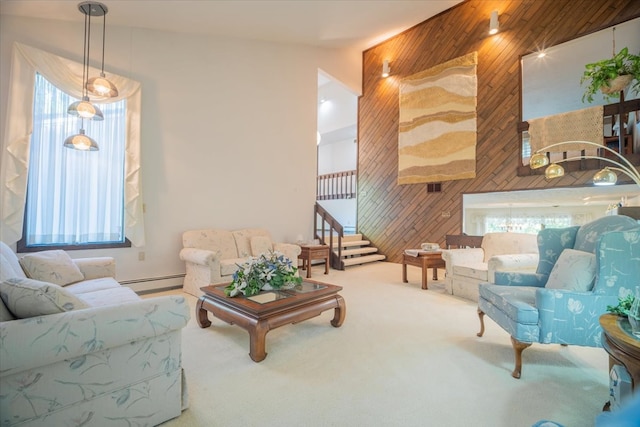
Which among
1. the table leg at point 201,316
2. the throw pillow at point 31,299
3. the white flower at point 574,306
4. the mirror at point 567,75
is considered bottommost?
the table leg at point 201,316

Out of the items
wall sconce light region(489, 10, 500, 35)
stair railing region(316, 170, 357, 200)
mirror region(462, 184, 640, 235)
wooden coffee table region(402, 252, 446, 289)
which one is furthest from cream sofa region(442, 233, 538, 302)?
stair railing region(316, 170, 357, 200)

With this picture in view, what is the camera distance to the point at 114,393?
4.55ft

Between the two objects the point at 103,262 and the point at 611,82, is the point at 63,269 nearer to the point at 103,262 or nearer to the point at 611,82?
the point at 103,262

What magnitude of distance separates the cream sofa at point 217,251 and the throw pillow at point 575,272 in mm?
3218

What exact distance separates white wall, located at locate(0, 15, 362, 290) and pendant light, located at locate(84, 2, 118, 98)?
0.32 metres

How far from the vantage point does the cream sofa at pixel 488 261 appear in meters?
3.51

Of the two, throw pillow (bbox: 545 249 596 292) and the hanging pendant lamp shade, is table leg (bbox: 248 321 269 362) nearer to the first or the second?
throw pillow (bbox: 545 249 596 292)

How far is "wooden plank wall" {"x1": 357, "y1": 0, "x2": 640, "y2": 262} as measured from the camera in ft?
15.0

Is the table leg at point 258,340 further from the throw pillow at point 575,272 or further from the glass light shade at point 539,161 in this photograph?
the glass light shade at point 539,161

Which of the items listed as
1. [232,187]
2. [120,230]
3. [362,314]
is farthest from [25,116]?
[362,314]

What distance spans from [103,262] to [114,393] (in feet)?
7.29

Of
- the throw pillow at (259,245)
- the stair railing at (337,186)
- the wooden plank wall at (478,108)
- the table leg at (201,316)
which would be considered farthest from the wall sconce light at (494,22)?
the table leg at (201,316)

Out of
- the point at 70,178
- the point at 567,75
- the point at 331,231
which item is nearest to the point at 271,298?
the point at 70,178

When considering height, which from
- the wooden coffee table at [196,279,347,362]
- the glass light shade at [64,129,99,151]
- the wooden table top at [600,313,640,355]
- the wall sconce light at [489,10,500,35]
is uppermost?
the wall sconce light at [489,10,500,35]
